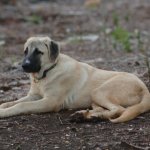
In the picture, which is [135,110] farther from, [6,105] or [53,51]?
[6,105]

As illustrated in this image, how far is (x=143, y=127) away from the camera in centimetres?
670

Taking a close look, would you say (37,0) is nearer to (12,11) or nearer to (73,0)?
(73,0)

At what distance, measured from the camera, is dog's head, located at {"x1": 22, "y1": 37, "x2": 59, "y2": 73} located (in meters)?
7.32

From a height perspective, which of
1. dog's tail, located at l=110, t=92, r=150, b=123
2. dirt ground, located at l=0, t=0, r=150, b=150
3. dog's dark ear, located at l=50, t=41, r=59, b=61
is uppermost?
dog's dark ear, located at l=50, t=41, r=59, b=61

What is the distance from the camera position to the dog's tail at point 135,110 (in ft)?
22.4

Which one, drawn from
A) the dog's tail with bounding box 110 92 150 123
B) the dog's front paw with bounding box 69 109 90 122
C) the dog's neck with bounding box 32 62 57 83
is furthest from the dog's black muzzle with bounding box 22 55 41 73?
the dog's tail with bounding box 110 92 150 123

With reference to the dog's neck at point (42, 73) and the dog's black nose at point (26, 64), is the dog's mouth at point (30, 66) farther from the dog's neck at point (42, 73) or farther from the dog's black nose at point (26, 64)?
the dog's neck at point (42, 73)

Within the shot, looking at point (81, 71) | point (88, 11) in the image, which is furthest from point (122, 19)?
point (81, 71)

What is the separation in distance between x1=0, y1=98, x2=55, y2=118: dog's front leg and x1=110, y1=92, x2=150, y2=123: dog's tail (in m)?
0.83

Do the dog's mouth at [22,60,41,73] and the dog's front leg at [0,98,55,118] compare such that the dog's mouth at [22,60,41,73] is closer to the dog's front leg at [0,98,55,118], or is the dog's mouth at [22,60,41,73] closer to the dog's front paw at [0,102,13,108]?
the dog's front leg at [0,98,55,118]

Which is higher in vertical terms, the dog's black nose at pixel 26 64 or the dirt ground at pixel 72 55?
the dog's black nose at pixel 26 64

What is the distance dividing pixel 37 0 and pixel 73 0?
155cm

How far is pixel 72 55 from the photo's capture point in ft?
42.0

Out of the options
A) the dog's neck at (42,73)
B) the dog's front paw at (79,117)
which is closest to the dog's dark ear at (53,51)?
the dog's neck at (42,73)
